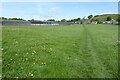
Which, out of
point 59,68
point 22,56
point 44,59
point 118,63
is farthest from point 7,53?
point 118,63

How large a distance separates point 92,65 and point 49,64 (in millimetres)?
2365

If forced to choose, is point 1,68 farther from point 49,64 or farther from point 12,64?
point 49,64

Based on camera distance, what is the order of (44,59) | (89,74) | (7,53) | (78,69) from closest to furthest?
(89,74)
(78,69)
(44,59)
(7,53)

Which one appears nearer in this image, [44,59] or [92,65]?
[92,65]

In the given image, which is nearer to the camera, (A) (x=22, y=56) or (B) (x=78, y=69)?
(B) (x=78, y=69)

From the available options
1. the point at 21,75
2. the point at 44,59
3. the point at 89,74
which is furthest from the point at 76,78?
the point at 44,59

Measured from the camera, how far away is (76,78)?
9672mm

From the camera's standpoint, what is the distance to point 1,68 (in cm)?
1074

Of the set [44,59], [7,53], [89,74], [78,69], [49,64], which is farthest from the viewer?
[7,53]

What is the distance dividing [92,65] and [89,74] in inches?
72.4

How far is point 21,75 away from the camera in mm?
9617

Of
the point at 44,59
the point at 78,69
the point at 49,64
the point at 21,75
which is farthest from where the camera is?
the point at 44,59

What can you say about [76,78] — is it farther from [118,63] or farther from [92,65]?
[118,63]

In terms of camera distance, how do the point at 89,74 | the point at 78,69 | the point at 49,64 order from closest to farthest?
the point at 89,74
the point at 78,69
the point at 49,64
